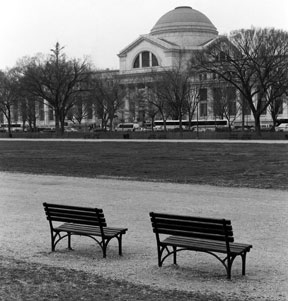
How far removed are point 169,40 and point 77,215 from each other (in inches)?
4369

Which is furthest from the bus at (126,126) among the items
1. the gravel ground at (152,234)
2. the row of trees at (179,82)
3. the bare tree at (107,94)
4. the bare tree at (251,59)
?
the gravel ground at (152,234)

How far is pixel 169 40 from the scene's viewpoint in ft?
383

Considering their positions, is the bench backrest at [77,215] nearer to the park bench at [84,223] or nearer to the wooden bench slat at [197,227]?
the park bench at [84,223]

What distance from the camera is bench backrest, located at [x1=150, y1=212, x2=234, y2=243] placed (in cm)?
744

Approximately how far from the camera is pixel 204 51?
56781 millimetres

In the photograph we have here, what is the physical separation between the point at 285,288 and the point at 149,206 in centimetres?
704

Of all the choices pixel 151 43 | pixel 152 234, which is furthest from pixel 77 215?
pixel 151 43

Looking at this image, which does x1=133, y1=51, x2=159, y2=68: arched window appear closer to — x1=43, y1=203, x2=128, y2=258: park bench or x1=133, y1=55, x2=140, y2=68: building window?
x1=133, y1=55, x2=140, y2=68: building window

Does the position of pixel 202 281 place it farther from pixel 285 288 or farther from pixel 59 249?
pixel 59 249

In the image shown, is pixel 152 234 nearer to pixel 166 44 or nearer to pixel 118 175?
pixel 118 175

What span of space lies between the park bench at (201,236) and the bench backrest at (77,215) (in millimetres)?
1116

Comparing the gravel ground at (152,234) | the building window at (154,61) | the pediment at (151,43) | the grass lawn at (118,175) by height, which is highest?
the pediment at (151,43)

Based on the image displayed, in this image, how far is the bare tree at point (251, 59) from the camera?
52.7m

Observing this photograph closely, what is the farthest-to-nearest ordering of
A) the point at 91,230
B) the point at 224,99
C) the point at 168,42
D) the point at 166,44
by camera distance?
the point at 168,42 < the point at 166,44 < the point at 224,99 < the point at 91,230
